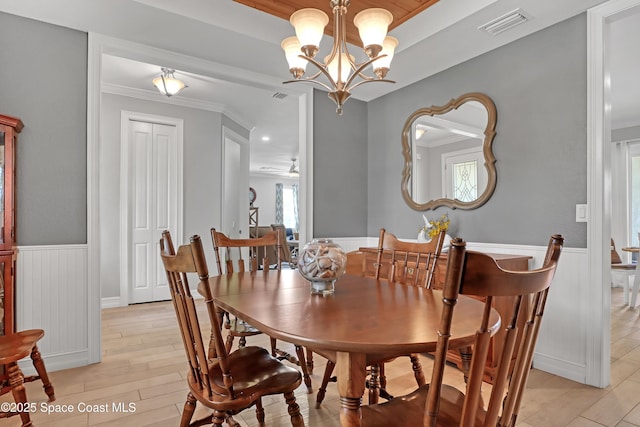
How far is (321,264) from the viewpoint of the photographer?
154cm

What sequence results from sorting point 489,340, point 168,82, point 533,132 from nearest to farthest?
1. point 489,340
2. point 533,132
3. point 168,82

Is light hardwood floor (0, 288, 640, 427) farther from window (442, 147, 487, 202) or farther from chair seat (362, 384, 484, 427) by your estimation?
window (442, 147, 487, 202)

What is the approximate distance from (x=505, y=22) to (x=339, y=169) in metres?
2.00

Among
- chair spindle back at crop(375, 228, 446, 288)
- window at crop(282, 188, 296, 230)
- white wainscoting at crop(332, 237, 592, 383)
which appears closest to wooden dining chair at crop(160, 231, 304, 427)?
chair spindle back at crop(375, 228, 446, 288)

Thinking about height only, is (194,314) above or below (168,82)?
below

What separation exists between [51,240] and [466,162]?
333cm

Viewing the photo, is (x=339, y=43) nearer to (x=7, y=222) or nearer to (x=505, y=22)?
(x=505, y=22)

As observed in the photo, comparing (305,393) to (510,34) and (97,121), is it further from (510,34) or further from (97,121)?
(510,34)

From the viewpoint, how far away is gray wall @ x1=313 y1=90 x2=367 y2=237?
3.79 metres

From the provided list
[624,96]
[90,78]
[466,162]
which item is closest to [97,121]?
[90,78]

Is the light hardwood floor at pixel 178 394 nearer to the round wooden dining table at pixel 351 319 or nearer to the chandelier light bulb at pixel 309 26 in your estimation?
the round wooden dining table at pixel 351 319

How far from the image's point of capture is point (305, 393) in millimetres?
2168

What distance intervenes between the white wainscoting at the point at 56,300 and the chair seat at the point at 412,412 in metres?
2.41

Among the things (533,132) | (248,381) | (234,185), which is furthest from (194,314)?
(234,185)
